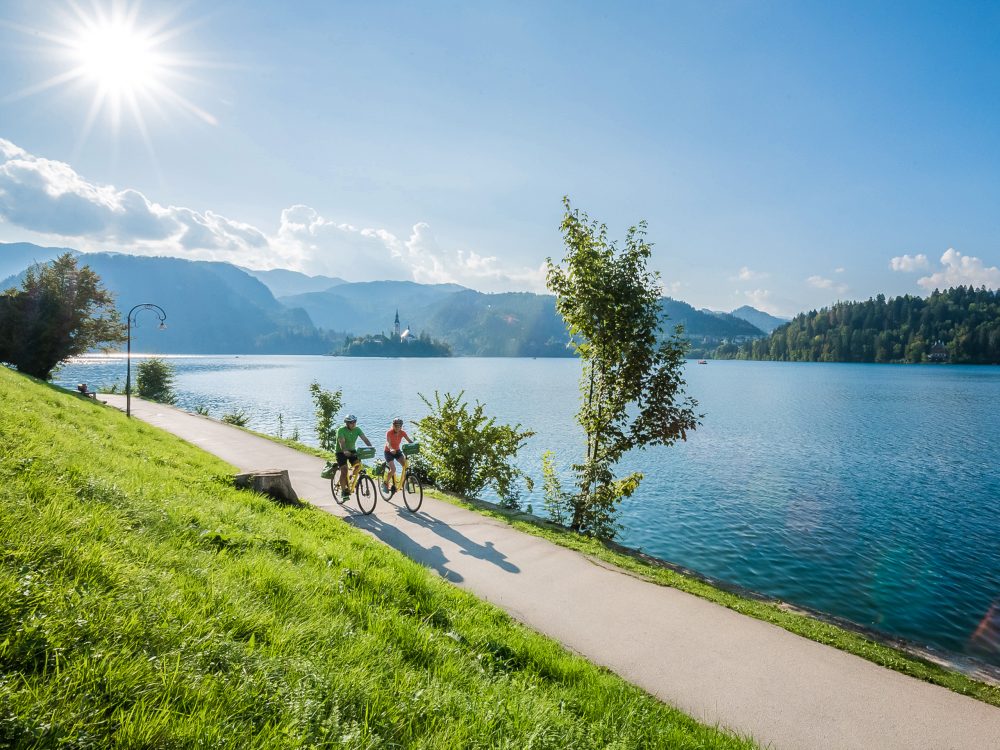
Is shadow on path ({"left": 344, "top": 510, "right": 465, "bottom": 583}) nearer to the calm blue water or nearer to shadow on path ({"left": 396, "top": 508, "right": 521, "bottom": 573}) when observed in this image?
shadow on path ({"left": 396, "top": 508, "right": 521, "bottom": 573})

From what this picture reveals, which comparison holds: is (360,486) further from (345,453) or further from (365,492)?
(345,453)

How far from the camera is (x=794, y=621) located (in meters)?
7.89

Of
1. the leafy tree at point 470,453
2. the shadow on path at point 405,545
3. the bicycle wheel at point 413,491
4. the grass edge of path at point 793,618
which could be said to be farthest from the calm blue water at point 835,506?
the shadow on path at point 405,545

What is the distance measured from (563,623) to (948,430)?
5533cm

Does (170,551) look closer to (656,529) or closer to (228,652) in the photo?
(228,652)

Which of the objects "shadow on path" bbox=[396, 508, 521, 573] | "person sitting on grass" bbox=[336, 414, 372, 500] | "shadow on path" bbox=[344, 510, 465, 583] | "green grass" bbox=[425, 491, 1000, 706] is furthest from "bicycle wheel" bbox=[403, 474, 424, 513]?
"green grass" bbox=[425, 491, 1000, 706]

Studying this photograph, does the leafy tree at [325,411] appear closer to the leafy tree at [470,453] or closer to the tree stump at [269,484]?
the leafy tree at [470,453]

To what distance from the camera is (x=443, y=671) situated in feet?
14.8

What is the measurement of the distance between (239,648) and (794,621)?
27.5ft

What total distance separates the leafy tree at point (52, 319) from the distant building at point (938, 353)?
795ft

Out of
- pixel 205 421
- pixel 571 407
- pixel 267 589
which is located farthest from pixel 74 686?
pixel 571 407

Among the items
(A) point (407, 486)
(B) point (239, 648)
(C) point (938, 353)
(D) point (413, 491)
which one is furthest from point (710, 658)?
(C) point (938, 353)

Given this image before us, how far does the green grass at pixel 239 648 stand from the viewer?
2803 mm

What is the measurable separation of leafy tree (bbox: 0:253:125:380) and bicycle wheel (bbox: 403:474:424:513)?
128 feet
